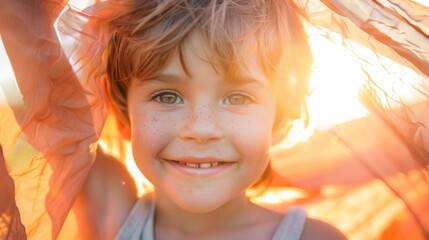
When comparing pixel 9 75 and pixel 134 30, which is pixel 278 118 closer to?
pixel 134 30

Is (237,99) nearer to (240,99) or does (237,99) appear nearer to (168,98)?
(240,99)

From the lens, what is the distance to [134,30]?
1.53 meters

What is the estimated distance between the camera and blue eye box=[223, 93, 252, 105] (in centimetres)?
151

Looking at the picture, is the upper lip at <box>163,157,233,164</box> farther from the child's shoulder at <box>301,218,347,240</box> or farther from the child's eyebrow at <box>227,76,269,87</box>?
the child's shoulder at <box>301,218,347,240</box>

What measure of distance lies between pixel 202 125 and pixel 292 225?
18.6 inches

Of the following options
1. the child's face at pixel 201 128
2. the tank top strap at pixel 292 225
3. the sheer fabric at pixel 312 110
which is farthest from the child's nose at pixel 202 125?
the tank top strap at pixel 292 225

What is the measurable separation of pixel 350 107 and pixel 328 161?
9.6 inches

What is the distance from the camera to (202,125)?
1453 millimetres

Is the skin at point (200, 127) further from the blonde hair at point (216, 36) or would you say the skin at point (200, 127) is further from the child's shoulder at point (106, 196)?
the child's shoulder at point (106, 196)

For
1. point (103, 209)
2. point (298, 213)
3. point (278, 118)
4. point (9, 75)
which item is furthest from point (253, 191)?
point (9, 75)

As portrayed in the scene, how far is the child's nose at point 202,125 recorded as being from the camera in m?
1.46

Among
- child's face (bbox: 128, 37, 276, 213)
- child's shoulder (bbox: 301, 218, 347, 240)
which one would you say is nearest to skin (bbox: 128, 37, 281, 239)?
child's face (bbox: 128, 37, 276, 213)

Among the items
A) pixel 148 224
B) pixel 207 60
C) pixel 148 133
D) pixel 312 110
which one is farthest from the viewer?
pixel 148 224

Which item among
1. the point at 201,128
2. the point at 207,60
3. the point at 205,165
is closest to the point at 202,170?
the point at 205,165
